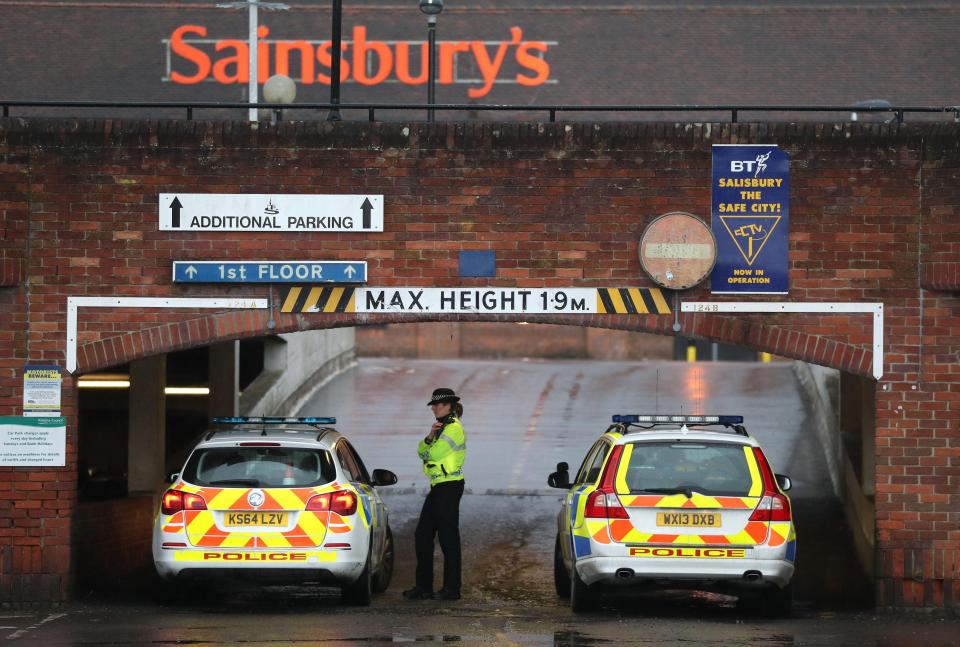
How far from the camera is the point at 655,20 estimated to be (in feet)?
140

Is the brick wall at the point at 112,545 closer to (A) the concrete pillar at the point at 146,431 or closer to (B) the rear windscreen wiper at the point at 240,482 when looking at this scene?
(A) the concrete pillar at the point at 146,431

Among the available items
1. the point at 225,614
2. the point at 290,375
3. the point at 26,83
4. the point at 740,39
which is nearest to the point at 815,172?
the point at 225,614

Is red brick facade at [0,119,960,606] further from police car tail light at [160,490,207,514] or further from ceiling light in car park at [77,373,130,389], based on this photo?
ceiling light in car park at [77,373,130,389]

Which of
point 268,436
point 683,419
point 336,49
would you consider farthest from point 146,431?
point 683,419

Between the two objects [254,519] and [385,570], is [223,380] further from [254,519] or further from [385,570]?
[254,519]

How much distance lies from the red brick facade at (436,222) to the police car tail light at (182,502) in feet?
6.50

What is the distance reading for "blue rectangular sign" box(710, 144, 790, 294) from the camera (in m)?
13.8

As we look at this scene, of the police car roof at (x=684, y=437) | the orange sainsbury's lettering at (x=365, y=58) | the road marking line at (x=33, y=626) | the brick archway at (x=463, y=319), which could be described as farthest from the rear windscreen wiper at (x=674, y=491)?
the orange sainsbury's lettering at (x=365, y=58)

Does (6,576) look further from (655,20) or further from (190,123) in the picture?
(655,20)

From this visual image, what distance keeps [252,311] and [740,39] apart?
30.8m

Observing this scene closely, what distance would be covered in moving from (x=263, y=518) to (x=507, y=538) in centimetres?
575

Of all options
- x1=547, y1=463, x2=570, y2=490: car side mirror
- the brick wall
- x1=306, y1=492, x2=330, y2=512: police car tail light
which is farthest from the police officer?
the brick wall

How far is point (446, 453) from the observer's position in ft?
43.8

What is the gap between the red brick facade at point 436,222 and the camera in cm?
1366
